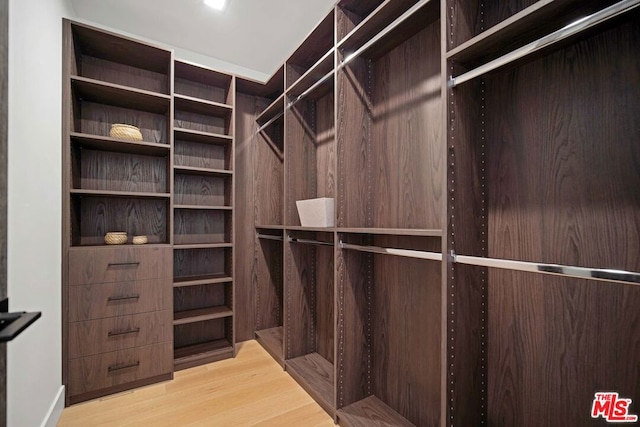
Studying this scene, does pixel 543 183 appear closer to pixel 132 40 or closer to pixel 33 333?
pixel 33 333

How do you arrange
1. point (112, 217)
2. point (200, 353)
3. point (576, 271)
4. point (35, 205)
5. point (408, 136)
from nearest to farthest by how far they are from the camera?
1. point (576, 271)
2. point (35, 205)
3. point (408, 136)
4. point (112, 217)
5. point (200, 353)

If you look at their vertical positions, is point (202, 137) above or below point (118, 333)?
above

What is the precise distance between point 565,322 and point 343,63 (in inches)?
61.8

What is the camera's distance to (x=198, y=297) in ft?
8.38

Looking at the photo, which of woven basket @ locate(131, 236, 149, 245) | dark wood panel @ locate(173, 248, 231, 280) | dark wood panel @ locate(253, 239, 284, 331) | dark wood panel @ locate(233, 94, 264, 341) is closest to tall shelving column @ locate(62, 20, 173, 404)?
woven basket @ locate(131, 236, 149, 245)

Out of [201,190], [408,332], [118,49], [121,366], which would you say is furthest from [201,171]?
[408,332]

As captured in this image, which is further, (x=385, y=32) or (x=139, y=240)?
(x=139, y=240)

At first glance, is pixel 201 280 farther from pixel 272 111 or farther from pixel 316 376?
pixel 272 111

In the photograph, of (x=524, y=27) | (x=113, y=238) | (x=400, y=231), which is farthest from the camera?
(x=113, y=238)

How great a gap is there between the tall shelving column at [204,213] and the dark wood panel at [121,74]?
0.48ft

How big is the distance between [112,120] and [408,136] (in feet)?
7.46

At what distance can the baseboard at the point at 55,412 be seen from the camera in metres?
1.49

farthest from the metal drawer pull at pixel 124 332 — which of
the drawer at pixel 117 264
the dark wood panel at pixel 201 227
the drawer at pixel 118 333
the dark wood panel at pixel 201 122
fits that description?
the dark wood panel at pixel 201 122

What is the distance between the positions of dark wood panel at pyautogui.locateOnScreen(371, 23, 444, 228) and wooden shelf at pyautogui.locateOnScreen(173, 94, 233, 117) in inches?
55.7
